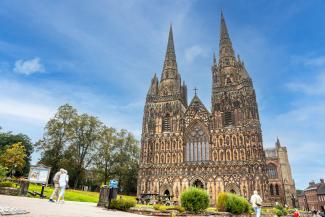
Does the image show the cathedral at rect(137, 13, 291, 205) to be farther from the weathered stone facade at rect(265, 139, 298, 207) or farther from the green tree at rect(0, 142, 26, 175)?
the weathered stone facade at rect(265, 139, 298, 207)

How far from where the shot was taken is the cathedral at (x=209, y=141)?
36.7 meters

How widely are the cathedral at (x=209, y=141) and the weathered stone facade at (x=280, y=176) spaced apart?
82.1 ft

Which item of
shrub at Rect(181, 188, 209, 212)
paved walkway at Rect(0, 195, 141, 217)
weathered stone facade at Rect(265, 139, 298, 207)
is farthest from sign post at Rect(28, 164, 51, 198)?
weathered stone facade at Rect(265, 139, 298, 207)

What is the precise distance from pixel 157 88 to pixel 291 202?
4324cm

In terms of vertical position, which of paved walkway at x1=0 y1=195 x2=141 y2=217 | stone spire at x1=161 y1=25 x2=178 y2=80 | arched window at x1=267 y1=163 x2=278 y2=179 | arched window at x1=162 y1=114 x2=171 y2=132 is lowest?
paved walkway at x1=0 y1=195 x2=141 y2=217

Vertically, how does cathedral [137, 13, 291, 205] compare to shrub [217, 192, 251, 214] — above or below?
above

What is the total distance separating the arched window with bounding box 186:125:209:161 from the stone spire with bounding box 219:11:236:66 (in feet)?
49.8

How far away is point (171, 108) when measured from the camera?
147 ft

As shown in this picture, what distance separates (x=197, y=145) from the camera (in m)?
41.2

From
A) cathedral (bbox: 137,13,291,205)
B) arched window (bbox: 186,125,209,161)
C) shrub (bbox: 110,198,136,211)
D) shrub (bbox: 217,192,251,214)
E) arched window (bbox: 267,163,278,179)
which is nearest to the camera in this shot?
shrub (bbox: 110,198,136,211)

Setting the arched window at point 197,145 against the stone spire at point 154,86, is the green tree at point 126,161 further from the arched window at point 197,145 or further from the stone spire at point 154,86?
the arched window at point 197,145

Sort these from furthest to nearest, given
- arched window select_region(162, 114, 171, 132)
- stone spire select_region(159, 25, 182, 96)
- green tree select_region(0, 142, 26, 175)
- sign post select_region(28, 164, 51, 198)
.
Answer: stone spire select_region(159, 25, 182, 96), arched window select_region(162, 114, 171, 132), green tree select_region(0, 142, 26, 175), sign post select_region(28, 164, 51, 198)

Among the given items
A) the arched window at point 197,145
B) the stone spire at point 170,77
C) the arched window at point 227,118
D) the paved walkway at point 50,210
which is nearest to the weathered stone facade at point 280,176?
the arched window at point 227,118

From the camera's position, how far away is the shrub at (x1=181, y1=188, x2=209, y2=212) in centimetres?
1593
